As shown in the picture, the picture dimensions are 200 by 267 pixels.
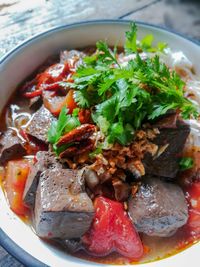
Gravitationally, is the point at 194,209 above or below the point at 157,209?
below

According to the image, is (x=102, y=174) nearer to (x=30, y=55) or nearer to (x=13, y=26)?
(x=30, y=55)

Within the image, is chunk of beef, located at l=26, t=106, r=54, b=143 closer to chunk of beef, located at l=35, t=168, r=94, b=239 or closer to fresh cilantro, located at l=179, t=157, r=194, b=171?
chunk of beef, located at l=35, t=168, r=94, b=239

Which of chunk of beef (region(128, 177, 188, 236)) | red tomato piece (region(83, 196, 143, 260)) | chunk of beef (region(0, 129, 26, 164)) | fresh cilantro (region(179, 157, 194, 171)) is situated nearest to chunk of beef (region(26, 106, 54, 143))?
chunk of beef (region(0, 129, 26, 164))

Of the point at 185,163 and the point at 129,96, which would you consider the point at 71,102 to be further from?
the point at 185,163

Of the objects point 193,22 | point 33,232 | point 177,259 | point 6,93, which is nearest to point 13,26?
point 6,93

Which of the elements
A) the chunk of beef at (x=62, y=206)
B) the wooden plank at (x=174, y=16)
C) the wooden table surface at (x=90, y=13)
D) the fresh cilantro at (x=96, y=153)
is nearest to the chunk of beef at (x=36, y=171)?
the chunk of beef at (x=62, y=206)

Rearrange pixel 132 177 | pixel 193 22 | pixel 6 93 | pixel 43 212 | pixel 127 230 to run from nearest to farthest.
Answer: pixel 43 212 < pixel 127 230 < pixel 132 177 < pixel 6 93 < pixel 193 22

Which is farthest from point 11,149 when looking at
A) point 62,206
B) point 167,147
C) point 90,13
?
point 90,13
